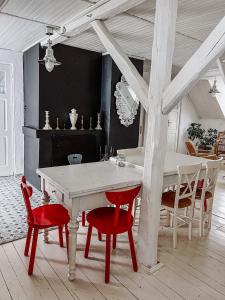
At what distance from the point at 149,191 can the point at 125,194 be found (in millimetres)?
370

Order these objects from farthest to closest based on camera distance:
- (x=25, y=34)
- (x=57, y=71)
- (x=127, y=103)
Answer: (x=127, y=103), (x=57, y=71), (x=25, y=34)

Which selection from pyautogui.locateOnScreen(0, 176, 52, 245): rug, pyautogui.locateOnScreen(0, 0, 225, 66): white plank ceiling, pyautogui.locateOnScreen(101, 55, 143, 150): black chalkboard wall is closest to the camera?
pyautogui.locateOnScreen(0, 0, 225, 66): white plank ceiling

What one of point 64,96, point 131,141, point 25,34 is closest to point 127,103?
Answer: point 131,141

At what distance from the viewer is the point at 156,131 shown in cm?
216

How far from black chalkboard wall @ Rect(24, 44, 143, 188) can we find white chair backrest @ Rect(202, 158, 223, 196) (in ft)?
7.54

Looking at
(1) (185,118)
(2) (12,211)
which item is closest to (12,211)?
(2) (12,211)

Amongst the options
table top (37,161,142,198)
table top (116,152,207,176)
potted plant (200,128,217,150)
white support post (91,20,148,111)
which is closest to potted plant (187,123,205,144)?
potted plant (200,128,217,150)

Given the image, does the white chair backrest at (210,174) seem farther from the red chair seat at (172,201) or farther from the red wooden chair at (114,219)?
the red wooden chair at (114,219)

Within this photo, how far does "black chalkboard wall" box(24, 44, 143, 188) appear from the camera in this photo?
420cm

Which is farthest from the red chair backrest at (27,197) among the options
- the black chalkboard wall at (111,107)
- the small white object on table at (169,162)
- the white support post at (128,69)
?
the black chalkboard wall at (111,107)

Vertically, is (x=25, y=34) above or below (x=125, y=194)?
above

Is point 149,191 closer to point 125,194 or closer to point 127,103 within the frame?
point 125,194

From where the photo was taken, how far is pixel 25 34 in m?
3.72

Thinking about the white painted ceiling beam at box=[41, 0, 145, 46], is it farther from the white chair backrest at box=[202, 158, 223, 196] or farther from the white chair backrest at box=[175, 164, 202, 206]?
the white chair backrest at box=[202, 158, 223, 196]
